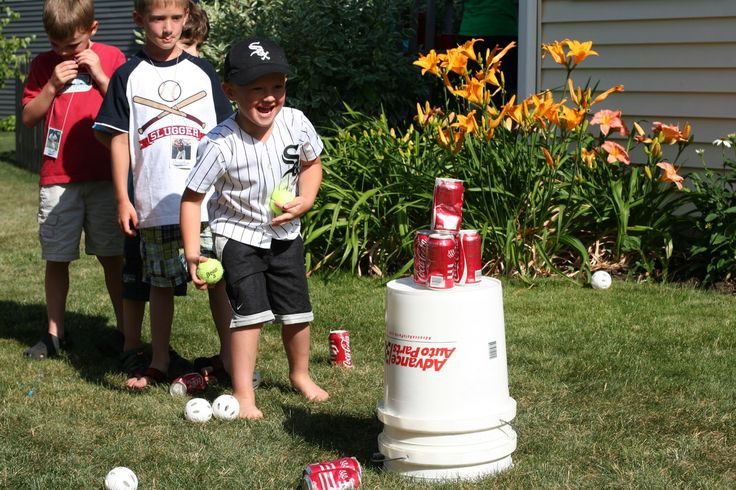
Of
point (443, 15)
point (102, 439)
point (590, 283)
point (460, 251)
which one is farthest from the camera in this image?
point (443, 15)

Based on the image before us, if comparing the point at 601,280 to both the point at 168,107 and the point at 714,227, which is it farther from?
the point at 168,107

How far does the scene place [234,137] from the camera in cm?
424

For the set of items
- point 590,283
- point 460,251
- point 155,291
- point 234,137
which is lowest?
point 590,283

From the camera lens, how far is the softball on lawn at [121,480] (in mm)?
3479

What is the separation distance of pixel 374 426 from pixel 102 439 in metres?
1.05

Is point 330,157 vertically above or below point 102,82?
below

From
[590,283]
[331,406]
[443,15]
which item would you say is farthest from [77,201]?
[443,15]

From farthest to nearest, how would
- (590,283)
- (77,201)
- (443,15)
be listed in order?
(443,15) → (590,283) → (77,201)

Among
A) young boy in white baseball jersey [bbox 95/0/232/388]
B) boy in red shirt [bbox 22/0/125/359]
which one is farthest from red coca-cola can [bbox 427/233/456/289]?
boy in red shirt [bbox 22/0/125/359]

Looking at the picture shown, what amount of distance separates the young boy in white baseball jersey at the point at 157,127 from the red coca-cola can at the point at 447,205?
1504 mm

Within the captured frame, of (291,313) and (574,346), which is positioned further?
(574,346)

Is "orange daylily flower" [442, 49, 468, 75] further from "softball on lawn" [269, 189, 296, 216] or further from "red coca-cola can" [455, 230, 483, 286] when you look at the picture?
Answer: "red coca-cola can" [455, 230, 483, 286]

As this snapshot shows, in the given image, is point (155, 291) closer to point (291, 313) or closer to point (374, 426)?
point (291, 313)

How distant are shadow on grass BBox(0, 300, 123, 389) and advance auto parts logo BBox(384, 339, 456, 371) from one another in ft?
5.80
